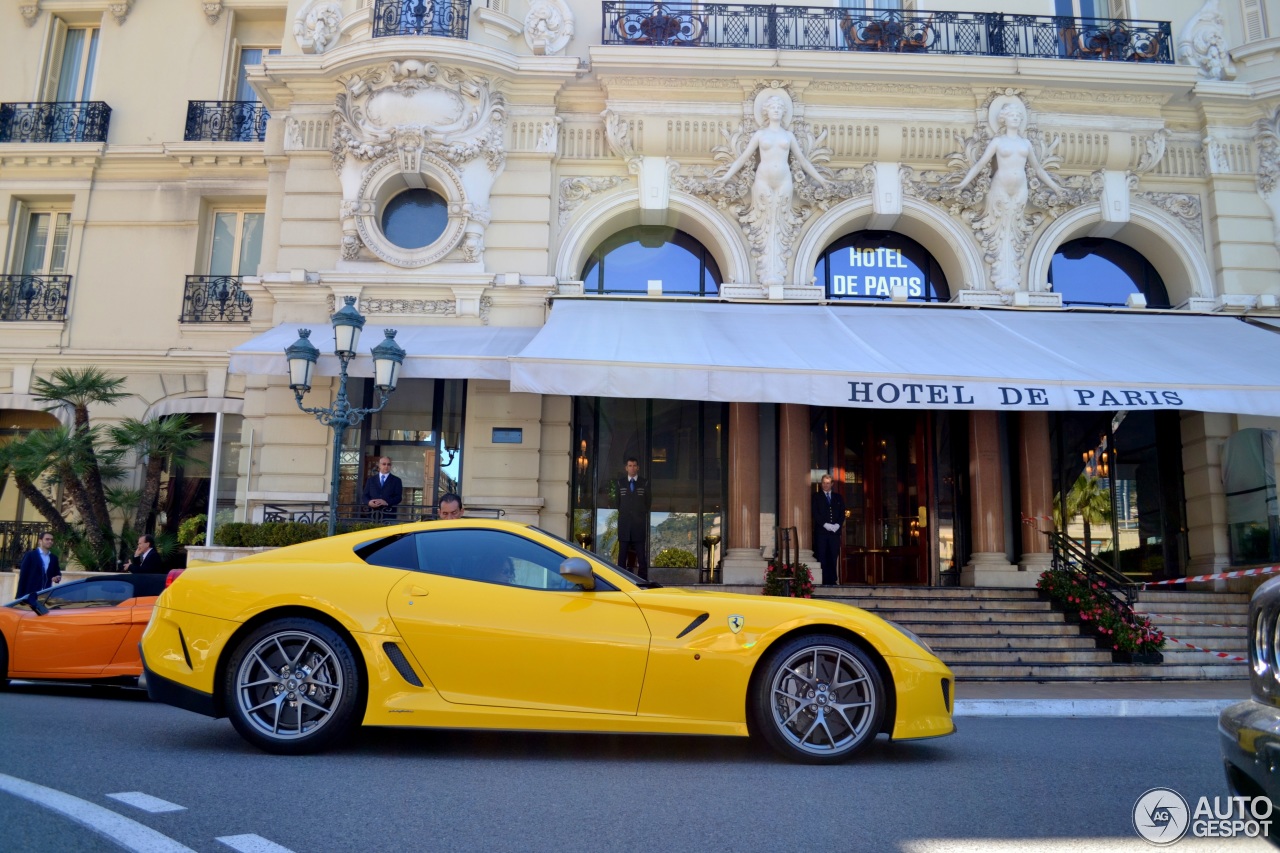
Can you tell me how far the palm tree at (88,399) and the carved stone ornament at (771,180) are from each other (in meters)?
9.29

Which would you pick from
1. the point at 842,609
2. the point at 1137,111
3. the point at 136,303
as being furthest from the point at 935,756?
the point at 136,303

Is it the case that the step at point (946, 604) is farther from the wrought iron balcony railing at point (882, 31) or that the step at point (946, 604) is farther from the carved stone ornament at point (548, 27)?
the carved stone ornament at point (548, 27)

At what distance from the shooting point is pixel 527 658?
5.21 meters

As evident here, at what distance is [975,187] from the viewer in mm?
14703

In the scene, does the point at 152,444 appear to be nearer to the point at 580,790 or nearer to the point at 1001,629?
the point at 1001,629

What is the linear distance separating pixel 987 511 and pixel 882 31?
7401 mm

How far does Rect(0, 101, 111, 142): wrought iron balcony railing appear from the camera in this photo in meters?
18.0

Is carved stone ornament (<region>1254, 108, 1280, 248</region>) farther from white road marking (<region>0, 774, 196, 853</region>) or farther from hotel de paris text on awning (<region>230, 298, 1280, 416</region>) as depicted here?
white road marking (<region>0, 774, 196, 853</region>)

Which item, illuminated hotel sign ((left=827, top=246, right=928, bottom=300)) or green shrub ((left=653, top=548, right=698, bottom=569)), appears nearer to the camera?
green shrub ((left=653, top=548, right=698, bottom=569))

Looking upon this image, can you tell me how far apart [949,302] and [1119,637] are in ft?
18.5

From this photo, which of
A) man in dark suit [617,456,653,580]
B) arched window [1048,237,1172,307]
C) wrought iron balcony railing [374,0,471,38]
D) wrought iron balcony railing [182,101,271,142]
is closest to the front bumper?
man in dark suit [617,456,653,580]

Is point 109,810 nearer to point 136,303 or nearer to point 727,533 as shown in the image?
point 727,533

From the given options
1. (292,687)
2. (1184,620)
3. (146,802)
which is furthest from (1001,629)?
(146,802)

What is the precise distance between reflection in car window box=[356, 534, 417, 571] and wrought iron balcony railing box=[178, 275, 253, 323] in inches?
514
